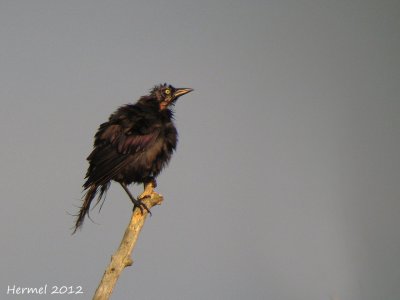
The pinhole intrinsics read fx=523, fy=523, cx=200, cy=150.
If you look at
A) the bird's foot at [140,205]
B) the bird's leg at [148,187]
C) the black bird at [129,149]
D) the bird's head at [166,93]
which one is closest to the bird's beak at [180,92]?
the bird's head at [166,93]

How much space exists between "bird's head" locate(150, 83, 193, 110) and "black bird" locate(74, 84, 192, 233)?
0.53 metres

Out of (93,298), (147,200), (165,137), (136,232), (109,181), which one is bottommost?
(93,298)

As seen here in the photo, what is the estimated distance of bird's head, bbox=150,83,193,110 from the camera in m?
9.43

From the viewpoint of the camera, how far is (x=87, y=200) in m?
7.57

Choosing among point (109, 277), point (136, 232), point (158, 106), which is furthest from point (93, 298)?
point (158, 106)

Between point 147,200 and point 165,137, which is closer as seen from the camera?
point 147,200

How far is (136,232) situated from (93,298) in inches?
39.9

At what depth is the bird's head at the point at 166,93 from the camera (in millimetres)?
9427

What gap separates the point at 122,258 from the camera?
6.08 meters

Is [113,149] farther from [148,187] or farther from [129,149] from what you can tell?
[148,187]

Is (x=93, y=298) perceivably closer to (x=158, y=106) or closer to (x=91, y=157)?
(x=91, y=157)

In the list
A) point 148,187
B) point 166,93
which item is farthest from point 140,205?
point 166,93

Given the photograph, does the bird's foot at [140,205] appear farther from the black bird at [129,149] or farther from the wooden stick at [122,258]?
the black bird at [129,149]

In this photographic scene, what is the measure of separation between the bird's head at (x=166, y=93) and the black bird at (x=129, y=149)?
1.74ft
